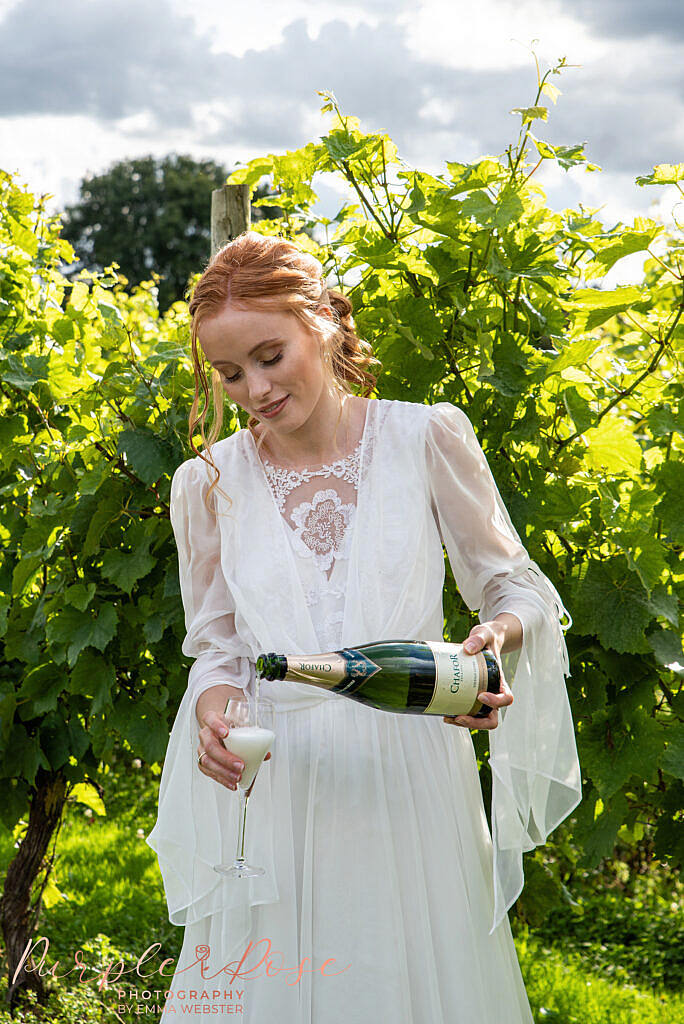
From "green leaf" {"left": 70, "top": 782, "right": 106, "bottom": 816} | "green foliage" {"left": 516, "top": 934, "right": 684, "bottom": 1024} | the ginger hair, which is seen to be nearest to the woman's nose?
the ginger hair

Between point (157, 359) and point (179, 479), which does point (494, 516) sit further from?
point (157, 359)

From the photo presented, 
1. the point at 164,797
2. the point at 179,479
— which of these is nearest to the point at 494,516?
the point at 179,479

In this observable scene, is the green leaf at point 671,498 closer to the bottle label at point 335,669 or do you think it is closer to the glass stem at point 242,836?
the bottle label at point 335,669

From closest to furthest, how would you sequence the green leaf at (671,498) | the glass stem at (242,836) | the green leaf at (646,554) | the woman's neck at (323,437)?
the glass stem at (242,836)
the woman's neck at (323,437)
the green leaf at (646,554)
the green leaf at (671,498)

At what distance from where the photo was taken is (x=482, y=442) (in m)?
2.44

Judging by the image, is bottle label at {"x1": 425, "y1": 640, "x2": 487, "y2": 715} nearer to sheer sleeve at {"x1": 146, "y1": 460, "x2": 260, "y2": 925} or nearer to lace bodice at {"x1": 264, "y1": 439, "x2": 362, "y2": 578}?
lace bodice at {"x1": 264, "y1": 439, "x2": 362, "y2": 578}

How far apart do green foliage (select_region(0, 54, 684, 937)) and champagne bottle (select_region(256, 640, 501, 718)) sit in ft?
2.09

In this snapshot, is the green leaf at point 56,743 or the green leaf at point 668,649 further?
the green leaf at point 56,743

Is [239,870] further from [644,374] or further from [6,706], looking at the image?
[6,706]

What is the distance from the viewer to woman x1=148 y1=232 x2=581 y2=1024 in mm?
1624

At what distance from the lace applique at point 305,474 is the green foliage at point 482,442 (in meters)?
0.56

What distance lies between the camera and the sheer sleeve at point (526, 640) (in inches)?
70.1

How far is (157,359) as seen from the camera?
97.3 inches

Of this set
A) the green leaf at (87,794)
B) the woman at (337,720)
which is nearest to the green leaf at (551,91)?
the woman at (337,720)
